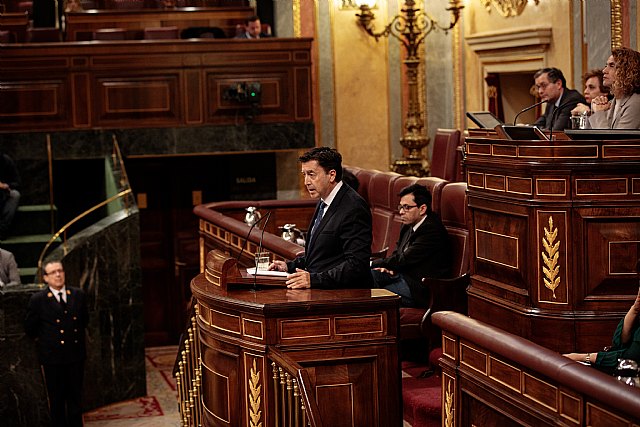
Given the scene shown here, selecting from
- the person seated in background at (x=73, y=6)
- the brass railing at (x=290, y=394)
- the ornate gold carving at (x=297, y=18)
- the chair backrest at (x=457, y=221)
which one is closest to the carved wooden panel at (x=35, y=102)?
the person seated in background at (x=73, y=6)

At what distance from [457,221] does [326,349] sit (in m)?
2.37

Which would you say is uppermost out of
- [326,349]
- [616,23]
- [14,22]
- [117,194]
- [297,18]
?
[14,22]

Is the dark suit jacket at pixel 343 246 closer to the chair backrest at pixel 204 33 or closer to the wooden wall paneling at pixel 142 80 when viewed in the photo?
the wooden wall paneling at pixel 142 80

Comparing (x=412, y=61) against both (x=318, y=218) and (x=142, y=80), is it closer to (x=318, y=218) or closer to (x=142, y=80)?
(x=142, y=80)

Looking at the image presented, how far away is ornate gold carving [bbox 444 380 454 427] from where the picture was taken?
4.54m

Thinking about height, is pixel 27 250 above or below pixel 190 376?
above

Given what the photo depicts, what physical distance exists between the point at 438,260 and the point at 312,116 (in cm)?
564

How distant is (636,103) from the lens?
17.6ft

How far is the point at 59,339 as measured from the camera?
8.84 meters

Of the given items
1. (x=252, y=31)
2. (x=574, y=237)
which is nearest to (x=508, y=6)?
(x=252, y=31)

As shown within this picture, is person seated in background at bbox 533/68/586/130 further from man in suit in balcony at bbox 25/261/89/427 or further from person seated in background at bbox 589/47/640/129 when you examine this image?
man in suit in balcony at bbox 25/261/89/427

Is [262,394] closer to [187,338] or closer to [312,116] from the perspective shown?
[187,338]

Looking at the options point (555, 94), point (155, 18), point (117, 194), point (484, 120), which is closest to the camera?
point (484, 120)

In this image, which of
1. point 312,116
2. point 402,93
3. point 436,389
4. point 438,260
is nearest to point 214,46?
point 312,116
